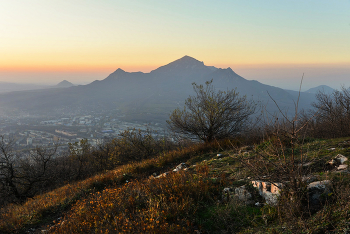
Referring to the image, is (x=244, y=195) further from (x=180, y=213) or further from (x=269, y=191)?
(x=180, y=213)

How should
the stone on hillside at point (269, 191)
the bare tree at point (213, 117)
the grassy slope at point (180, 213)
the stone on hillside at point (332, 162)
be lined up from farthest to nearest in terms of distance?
the bare tree at point (213, 117)
the stone on hillside at point (332, 162)
the stone on hillside at point (269, 191)
the grassy slope at point (180, 213)

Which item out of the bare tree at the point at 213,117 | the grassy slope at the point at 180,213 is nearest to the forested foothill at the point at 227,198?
the grassy slope at the point at 180,213

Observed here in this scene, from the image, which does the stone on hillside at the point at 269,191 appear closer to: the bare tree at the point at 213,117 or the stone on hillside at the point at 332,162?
the stone on hillside at the point at 332,162

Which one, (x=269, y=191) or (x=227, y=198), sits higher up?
(x=269, y=191)

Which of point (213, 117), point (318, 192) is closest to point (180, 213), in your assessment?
point (318, 192)

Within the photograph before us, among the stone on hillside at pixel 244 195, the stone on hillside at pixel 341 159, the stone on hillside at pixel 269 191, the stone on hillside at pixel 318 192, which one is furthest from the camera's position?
the stone on hillside at pixel 341 159

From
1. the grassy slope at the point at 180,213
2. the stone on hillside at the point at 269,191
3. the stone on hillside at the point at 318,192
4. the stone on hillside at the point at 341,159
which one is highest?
the stone on hillside at the point at 341,159

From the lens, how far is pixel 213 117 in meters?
12.1

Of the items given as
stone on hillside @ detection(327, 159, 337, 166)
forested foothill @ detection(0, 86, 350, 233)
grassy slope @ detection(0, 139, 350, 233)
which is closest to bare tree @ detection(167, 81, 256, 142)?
forested foothill @ detection(0, 86, 350, 233)

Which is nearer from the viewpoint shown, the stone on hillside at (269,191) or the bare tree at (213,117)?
A: the stone on hillside at (269,191)

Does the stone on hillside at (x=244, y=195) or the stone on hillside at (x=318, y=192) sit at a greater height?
the stone on hillside at (x=318, y=192)

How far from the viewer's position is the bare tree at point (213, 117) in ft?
40.0

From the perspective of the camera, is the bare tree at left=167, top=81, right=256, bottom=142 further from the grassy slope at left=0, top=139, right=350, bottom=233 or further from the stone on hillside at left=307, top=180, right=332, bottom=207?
the stone on hillside at left=307, top=180, right=332, bottom=207

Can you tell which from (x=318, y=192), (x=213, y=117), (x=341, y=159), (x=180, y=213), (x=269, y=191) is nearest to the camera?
(x=318, y=192)
